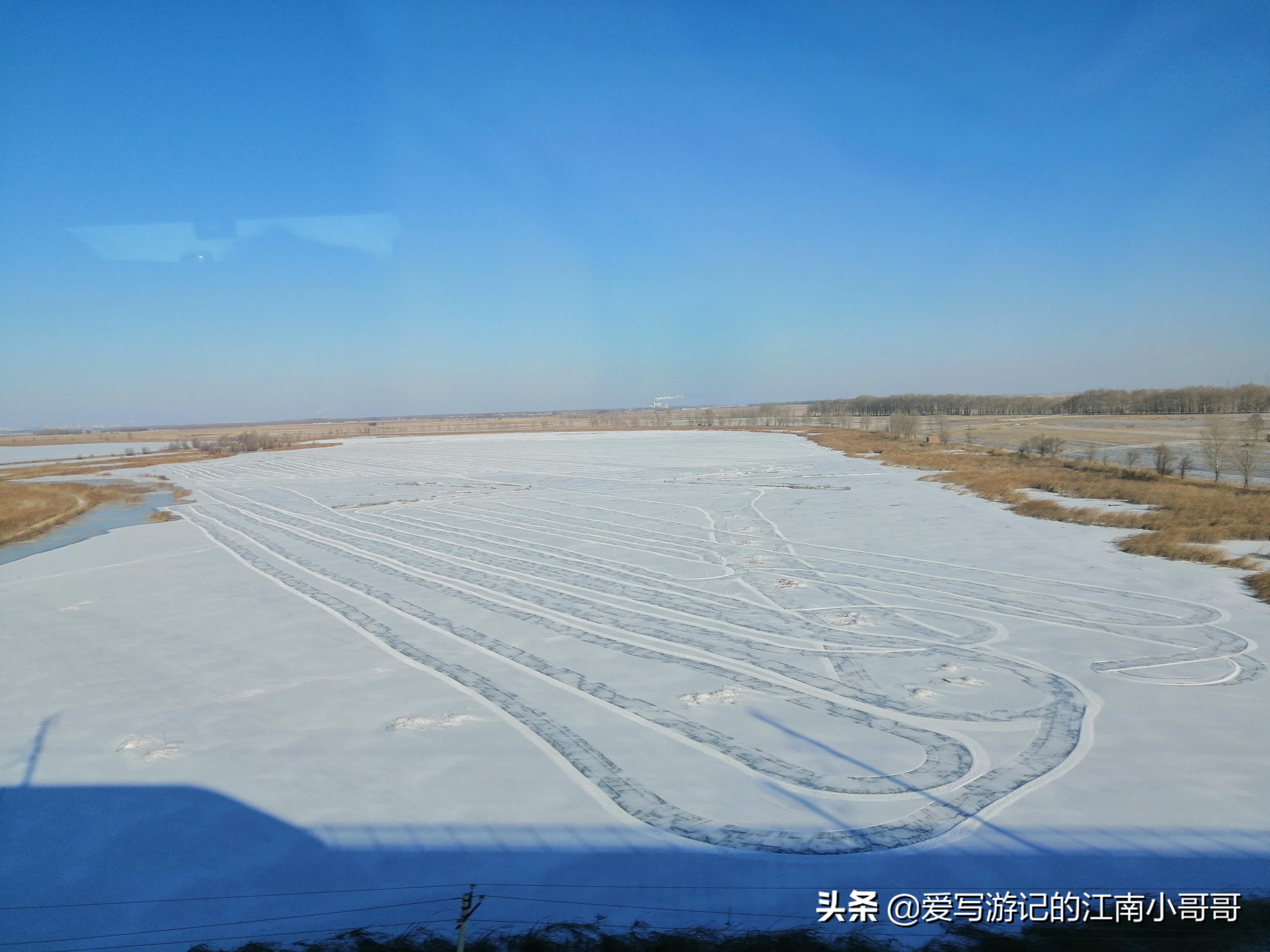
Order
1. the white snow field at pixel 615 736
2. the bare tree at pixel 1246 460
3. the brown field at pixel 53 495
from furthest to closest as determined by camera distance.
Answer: the bare tree at pixel 1246 460, the brown field at pixel 53 495, the white snow field at pixel 615 736

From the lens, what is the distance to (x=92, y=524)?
18.4 metres

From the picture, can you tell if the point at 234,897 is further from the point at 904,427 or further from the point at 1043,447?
the point at 904,427

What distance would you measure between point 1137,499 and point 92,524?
24962 mm

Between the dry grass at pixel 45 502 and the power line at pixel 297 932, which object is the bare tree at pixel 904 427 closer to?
the dry grass at pixel 45 502

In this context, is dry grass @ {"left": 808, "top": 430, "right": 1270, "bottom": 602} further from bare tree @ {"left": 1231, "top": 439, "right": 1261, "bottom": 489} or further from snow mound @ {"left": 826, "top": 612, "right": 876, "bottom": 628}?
snow mound @ {"left": 826, "top": 612, "right": 876, "bottom": 628}

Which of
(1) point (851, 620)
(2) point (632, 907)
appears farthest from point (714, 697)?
(1) point (851, 620)

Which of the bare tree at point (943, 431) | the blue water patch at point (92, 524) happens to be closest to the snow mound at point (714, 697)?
the blue water patch at point (92, 524)

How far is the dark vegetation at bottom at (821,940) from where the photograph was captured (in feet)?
10.9

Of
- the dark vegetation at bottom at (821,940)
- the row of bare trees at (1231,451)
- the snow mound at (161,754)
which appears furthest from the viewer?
the row of bare trees at (1231,451)

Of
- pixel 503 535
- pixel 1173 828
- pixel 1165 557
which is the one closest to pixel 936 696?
pixel 1173 828

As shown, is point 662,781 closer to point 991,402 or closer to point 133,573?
point 133,573

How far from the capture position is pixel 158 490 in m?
26.0

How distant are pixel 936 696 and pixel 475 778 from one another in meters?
3.81

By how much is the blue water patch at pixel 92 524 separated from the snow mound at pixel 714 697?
46.7ft
